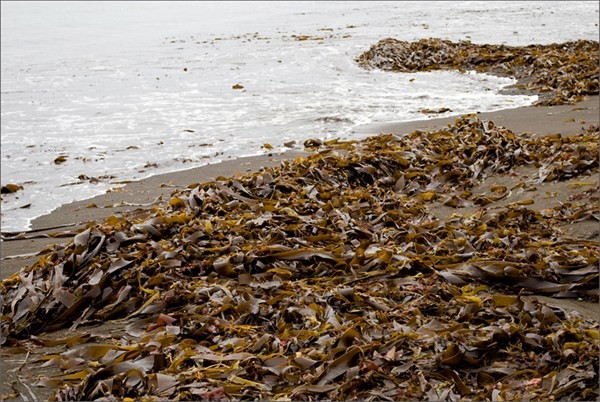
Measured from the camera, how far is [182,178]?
573cm

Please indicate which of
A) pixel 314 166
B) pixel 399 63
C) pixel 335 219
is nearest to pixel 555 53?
pixel 399 63

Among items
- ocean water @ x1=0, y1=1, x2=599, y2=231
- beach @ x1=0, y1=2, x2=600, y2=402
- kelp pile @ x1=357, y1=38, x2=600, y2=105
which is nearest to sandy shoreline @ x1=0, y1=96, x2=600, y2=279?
beach @ x1=0, y1=2, x2=600, y2=402

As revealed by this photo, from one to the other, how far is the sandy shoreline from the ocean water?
10.0 inches

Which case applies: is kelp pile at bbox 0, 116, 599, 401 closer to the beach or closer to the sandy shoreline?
the beach

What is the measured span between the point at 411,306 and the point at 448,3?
1020 inches

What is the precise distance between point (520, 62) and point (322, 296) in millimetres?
8751

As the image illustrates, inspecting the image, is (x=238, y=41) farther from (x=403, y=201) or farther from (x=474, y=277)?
(x=474, y=277)

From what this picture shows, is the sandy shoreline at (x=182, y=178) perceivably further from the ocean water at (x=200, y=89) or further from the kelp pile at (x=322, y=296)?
the kelp pile at (x=322, y=296)

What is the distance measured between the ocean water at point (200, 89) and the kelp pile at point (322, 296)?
1817 millimetres

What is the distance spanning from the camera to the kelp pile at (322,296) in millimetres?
2264

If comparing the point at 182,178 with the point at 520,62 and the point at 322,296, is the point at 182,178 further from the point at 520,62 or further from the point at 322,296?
the point at 520,62

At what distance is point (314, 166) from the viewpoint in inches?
190

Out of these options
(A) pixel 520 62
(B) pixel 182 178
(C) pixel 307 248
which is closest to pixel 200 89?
(A) pixel 520 62

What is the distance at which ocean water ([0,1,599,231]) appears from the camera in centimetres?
664
